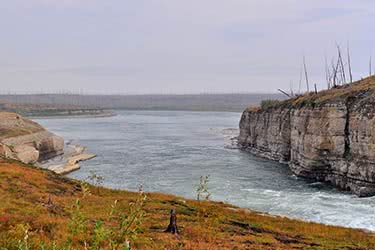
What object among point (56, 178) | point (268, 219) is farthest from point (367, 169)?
point (56, 178)

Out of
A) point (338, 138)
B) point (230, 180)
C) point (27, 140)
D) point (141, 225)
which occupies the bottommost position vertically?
point (230, 180)

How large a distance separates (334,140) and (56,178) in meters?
34.4

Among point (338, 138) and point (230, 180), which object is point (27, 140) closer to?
point (230, 180)

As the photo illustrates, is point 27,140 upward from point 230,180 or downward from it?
upward

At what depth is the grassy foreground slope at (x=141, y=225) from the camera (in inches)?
577

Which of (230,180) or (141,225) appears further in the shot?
(230,180)

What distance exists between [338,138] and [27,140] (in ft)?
185

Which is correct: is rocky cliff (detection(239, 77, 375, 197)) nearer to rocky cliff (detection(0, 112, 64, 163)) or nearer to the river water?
the river water

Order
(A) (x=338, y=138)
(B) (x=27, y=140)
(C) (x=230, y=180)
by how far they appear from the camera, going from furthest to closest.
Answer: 1. (B) (x=27, y=140)
2. (C) (x=230, y=180)
3. (A) (x=338, y=138)

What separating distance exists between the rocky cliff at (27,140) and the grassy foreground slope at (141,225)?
4142 centimetres

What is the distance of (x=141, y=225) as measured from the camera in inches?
784

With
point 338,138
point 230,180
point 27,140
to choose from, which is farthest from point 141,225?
point 27,140

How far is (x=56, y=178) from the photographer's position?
34.2m

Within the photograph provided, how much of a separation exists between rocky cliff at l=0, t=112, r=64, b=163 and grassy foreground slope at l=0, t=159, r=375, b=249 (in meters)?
41.4
